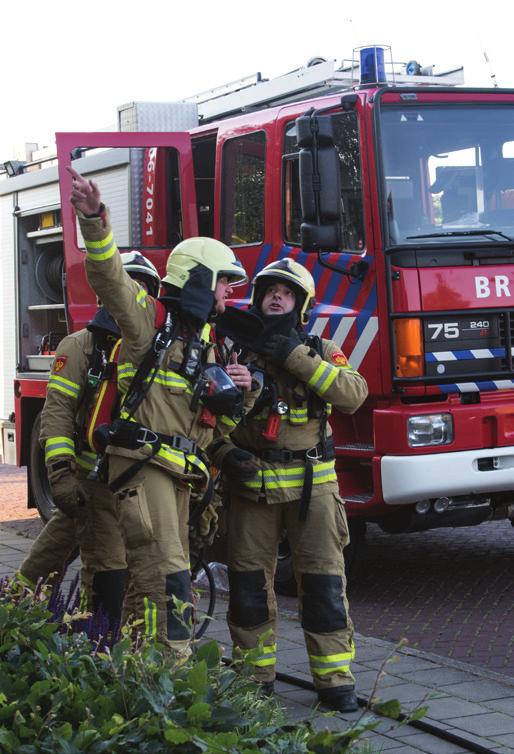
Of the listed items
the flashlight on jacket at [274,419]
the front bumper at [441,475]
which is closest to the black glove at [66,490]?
the flashlight on jacket at [274,419]

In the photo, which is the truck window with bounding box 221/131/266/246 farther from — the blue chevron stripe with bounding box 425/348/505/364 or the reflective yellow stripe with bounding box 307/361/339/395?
the reflective yellow stripe with bounding box 307/361/339/395

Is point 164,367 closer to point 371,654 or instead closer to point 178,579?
point 178,579

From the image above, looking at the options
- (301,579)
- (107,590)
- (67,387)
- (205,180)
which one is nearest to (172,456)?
(301,579)

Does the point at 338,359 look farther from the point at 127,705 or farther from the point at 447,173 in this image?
the point at 127,705

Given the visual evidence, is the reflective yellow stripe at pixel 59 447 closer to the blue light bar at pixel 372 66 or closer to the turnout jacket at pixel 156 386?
the turnout jacket at pixel 156 386

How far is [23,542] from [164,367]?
496cm

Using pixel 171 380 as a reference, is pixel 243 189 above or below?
above

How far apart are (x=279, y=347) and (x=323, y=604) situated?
1.07 meters

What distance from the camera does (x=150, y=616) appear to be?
4547mm

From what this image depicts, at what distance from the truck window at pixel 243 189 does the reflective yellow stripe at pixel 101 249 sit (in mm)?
3159

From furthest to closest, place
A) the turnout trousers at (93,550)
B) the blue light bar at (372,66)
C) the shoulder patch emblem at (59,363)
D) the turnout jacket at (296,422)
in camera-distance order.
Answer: the blue light bar at (372,66) < the shoulder patch emblem at (59,363) < the turnout trousers at (93,550) < the turnout jacket at (296,422)

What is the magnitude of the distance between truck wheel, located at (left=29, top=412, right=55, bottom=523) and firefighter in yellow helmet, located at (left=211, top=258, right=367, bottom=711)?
186 inches

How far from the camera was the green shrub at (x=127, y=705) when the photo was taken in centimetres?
293

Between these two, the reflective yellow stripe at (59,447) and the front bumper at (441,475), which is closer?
the reflective yellow stripe at (59,447)
